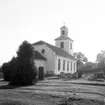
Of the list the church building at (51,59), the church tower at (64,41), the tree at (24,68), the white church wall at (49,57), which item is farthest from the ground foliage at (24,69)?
the church tower at (64,41)

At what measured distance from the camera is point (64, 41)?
2152 inches

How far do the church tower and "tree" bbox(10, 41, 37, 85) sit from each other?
→ 34.8m

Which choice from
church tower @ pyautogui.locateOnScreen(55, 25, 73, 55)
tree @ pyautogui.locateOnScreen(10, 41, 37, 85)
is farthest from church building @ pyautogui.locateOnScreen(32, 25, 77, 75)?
tree @ pyautogui.locateOnScreen(10, 41, 37, 85)

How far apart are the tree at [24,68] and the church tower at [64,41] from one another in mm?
34831

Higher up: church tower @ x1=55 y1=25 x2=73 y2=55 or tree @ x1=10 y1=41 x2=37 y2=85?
church tower @ x1=55 y1=25 x2=73 y2=55

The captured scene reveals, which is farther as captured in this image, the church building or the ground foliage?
the church building

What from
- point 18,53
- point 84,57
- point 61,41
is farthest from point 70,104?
point 84,57

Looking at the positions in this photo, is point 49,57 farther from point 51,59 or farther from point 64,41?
point 64,41

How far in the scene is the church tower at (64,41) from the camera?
54.4m

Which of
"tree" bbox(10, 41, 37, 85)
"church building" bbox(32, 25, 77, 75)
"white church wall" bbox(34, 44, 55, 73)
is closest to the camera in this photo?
"tree" bbox(10, 41, 37, 85)

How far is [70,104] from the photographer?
830cm

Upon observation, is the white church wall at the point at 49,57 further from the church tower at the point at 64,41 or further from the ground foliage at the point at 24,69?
the ground foliage at the point at 24,69

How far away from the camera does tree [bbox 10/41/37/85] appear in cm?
1905

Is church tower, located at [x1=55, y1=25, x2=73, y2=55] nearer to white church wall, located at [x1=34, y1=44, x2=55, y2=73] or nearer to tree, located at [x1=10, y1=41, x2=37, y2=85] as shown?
white church wall, located at [x1=34, y1=44, x2=55, y2=73]
